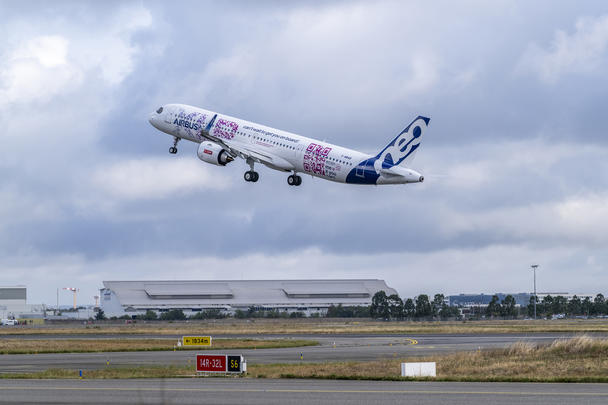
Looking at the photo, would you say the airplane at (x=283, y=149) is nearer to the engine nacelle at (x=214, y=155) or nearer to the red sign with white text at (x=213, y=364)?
the engine nacelle at (x=214, y=155)

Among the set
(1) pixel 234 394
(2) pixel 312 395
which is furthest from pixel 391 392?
(1) pixel 234 394

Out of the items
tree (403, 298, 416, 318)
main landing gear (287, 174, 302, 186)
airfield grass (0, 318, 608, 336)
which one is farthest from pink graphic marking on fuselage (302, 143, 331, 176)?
tree (403, 298, 416, 318)

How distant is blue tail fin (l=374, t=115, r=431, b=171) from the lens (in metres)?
73.6

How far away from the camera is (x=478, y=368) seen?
47.7 meters

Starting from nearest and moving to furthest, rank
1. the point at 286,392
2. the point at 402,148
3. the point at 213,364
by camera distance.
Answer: the point at 286,392, the point at 213,364, the point at 402,148

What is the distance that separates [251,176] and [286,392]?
45.5 meters

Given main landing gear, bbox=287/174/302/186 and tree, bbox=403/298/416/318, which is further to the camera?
tree, bbox=403/298/416/318

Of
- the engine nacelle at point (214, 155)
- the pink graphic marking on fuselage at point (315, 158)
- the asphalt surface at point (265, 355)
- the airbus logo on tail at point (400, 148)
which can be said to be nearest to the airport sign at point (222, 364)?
the asphalt surface at point (265, 355)

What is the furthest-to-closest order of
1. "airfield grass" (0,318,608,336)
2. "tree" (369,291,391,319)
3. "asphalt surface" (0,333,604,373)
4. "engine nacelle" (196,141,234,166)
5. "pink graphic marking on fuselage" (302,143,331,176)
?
"tree" (369,291,391,319)
"airfield grass" (0,318,608,336)
"engine nacelle" (196,141,234,166)
"pink graphic marking on fuselage" (302,143,331,176)
"asphalt surface" (0,333,604,373)

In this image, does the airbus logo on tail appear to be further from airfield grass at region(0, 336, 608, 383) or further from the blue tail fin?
airfield grass at region(0, 336, 608, 383)

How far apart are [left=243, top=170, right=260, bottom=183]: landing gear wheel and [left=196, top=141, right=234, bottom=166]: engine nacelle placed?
2.43 metres

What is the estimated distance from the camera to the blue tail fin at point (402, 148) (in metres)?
73.6

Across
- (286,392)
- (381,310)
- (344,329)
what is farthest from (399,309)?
(286,392)

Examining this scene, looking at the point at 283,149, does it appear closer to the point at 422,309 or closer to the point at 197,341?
the point at 197,341
